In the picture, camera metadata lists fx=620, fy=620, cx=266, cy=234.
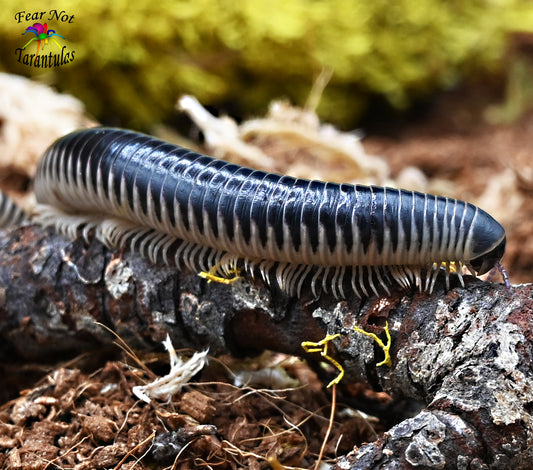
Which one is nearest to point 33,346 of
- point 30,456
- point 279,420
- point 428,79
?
point 30,456

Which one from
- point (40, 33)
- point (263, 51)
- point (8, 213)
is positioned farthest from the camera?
point (263, 51)

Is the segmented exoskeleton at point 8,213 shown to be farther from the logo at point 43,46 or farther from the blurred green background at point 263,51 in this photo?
the logo at point 43,46

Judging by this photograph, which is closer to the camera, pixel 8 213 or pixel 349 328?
pixel 349 328

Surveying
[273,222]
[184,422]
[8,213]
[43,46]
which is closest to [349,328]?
[273,222]

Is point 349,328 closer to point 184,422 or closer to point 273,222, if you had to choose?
point 273,222

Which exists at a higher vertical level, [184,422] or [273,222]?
[273,222]

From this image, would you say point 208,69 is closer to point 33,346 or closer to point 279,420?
point 33,346

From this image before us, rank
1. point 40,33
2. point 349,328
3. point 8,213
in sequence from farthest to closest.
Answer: point 40,33, point 8,213, point 349,328

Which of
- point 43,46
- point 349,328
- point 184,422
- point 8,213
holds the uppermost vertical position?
point 43,46

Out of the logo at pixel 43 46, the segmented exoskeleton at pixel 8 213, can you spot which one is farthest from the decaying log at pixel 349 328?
the logo at pixel 43 46
